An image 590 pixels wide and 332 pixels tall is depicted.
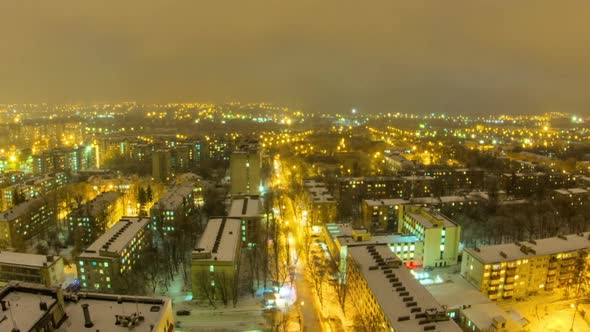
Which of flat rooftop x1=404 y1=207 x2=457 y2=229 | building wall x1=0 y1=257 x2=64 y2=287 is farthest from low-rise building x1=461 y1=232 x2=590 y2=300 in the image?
building wall x1=0 y1=257 x2=64 y2=287

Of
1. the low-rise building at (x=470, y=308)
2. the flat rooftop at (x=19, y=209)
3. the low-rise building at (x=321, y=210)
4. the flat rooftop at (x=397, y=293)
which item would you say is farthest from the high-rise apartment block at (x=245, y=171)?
the low-rise building at (x=470, y=308)

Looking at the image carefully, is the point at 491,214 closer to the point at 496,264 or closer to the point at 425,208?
the point at 425,208

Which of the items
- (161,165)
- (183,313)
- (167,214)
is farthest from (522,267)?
(161,165)

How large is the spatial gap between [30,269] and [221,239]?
625 centimetres

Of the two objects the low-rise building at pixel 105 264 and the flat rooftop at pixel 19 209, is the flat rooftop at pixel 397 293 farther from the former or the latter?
the flat rooftop at pixel 19 209

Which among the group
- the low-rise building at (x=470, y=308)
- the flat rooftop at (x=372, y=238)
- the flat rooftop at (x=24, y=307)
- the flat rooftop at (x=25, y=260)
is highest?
the flat rooftop at (x=24, y=307)

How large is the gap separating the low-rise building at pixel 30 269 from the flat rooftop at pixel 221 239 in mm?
4895

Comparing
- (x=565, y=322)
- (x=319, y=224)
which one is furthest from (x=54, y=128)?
(x=565, y=322)

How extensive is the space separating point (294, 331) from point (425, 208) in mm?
8227

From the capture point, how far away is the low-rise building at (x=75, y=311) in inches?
239

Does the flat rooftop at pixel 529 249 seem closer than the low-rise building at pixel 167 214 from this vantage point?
Yes

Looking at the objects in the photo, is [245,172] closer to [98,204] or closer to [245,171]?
[245,171]

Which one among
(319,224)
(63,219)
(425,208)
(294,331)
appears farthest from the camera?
(63,219)

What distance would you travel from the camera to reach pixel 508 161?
3269cm
